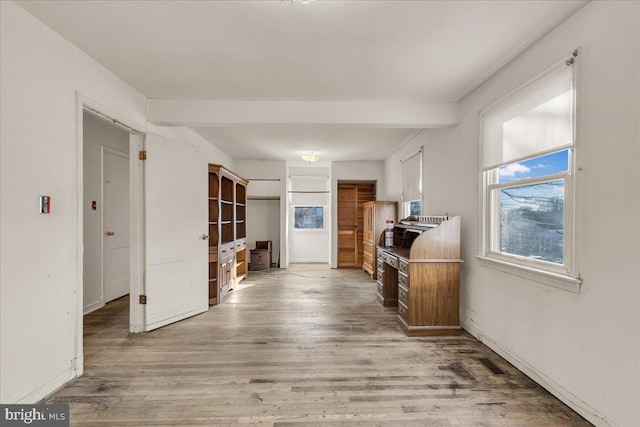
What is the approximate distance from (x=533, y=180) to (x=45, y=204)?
3807mm

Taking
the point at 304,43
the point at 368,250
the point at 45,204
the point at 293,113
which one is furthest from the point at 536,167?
the point at 368,250

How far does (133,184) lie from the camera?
3334mm

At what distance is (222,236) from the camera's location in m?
4.92

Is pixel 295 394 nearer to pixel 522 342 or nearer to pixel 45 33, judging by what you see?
pixel 522 342

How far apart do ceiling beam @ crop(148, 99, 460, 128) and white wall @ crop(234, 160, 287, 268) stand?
140 inches

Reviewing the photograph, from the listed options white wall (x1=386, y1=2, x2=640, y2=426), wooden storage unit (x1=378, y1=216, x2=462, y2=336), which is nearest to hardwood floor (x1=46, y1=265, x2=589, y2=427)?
wooden storage unit (x1=378, y1=216, x2=462, y2=336)

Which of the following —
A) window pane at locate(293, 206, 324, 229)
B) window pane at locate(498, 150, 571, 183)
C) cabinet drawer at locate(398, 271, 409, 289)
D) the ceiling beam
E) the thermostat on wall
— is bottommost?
cabinet drawer at locate(398, 271, 409, 289)

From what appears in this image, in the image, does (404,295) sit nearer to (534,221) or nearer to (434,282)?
(434,282)

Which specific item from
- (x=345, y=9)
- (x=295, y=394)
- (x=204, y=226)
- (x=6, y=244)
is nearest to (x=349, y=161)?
(x=204, y=226)

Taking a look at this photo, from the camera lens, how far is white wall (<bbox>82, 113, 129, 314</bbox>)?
401cm

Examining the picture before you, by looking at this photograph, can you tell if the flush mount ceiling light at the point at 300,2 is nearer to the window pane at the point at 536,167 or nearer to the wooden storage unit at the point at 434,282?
the window pane at the point at 536,167

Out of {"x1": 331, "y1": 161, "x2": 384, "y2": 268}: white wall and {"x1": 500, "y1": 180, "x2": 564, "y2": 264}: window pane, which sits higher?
{"x1": 331, "y1": 161, "x2": 384, "y2": 268}: white wall

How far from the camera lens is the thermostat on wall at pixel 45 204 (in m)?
2.08

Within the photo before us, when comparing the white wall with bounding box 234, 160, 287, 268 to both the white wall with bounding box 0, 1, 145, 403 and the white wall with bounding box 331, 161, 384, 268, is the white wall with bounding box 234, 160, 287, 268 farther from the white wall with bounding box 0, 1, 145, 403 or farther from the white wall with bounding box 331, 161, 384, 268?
the white wall with bounding box 0, 1, 145, 403
